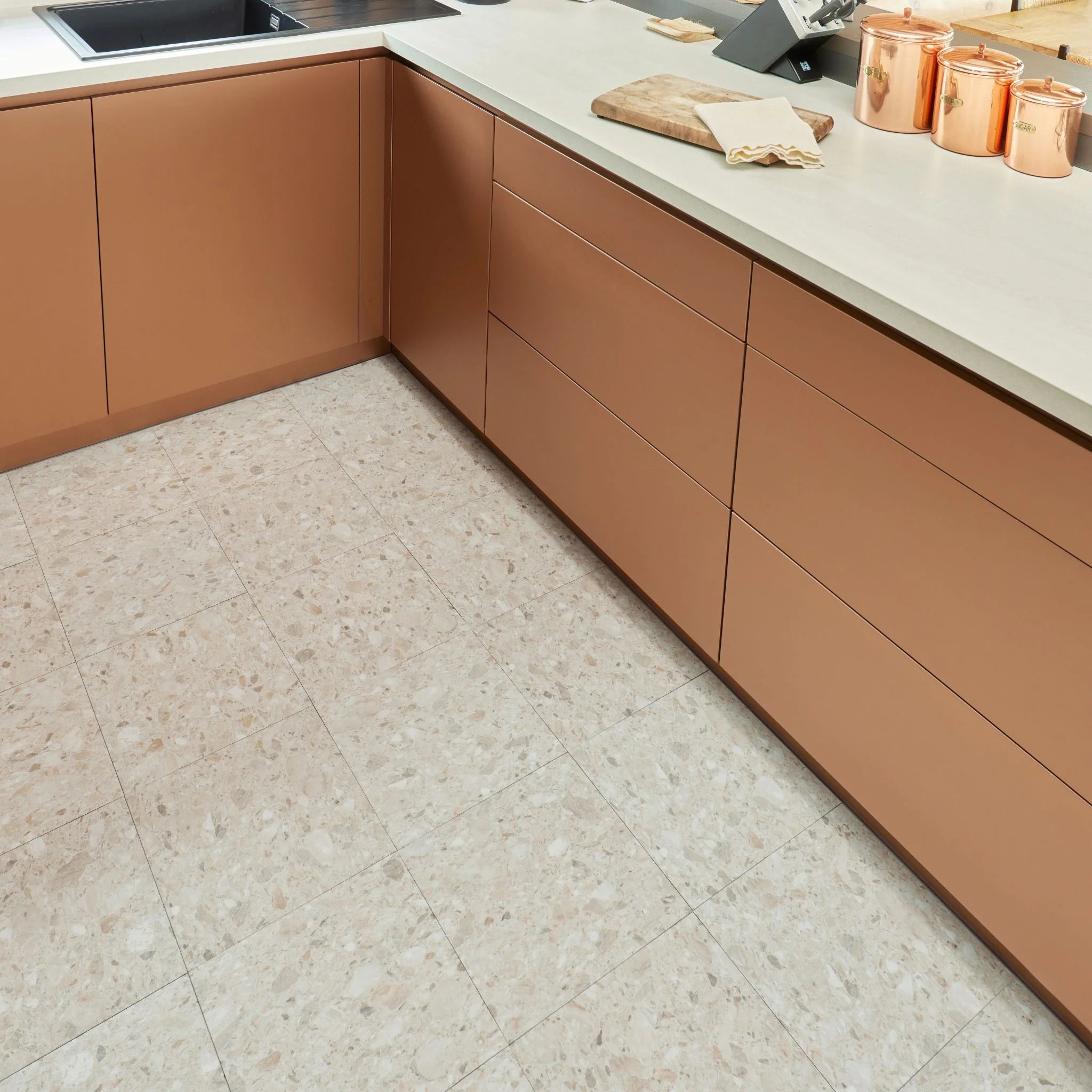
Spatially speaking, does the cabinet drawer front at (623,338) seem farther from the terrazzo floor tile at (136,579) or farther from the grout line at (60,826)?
the grout line at (60,826)

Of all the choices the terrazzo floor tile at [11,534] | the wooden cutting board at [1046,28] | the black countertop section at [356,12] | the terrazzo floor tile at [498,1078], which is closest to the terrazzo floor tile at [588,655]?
the terrazzo floor tile at [498,1078]

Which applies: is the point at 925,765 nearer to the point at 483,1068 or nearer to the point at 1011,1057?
the point at 1011,1057

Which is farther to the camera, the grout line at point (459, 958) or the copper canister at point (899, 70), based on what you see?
the copper canister at point (899, 70)

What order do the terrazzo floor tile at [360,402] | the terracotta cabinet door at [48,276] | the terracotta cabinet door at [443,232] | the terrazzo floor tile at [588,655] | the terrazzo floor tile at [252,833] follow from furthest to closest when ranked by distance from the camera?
the terrazzo floor tile at [360,402] → the terracotta cabinet door at [443,232] → the terracotta cabinet door at [48,276] → the terrazzo floor tile at [588,655] → the terrazzo floor tile at [252,833]

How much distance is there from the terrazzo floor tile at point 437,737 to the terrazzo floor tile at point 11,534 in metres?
0.80

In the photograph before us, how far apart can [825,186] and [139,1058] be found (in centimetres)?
155

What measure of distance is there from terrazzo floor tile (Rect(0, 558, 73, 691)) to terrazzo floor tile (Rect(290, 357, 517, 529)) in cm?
70

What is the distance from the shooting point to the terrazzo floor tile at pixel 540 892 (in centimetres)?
155

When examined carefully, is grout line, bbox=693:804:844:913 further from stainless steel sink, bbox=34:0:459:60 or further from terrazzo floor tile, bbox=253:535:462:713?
stainless steel sink, bbox=34:0:459:60

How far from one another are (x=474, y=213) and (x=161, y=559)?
37.6 inches

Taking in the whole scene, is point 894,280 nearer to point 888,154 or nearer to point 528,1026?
point 888,154

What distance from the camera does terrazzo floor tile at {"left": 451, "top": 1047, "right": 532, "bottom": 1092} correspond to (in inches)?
55.9

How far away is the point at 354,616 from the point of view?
2.15 meters

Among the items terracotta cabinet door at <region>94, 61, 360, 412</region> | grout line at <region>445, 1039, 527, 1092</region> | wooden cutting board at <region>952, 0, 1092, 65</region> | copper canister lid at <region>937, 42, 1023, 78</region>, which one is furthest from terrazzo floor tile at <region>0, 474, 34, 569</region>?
wooden cutting board at <region>952, 0, 1092, 65</region>
